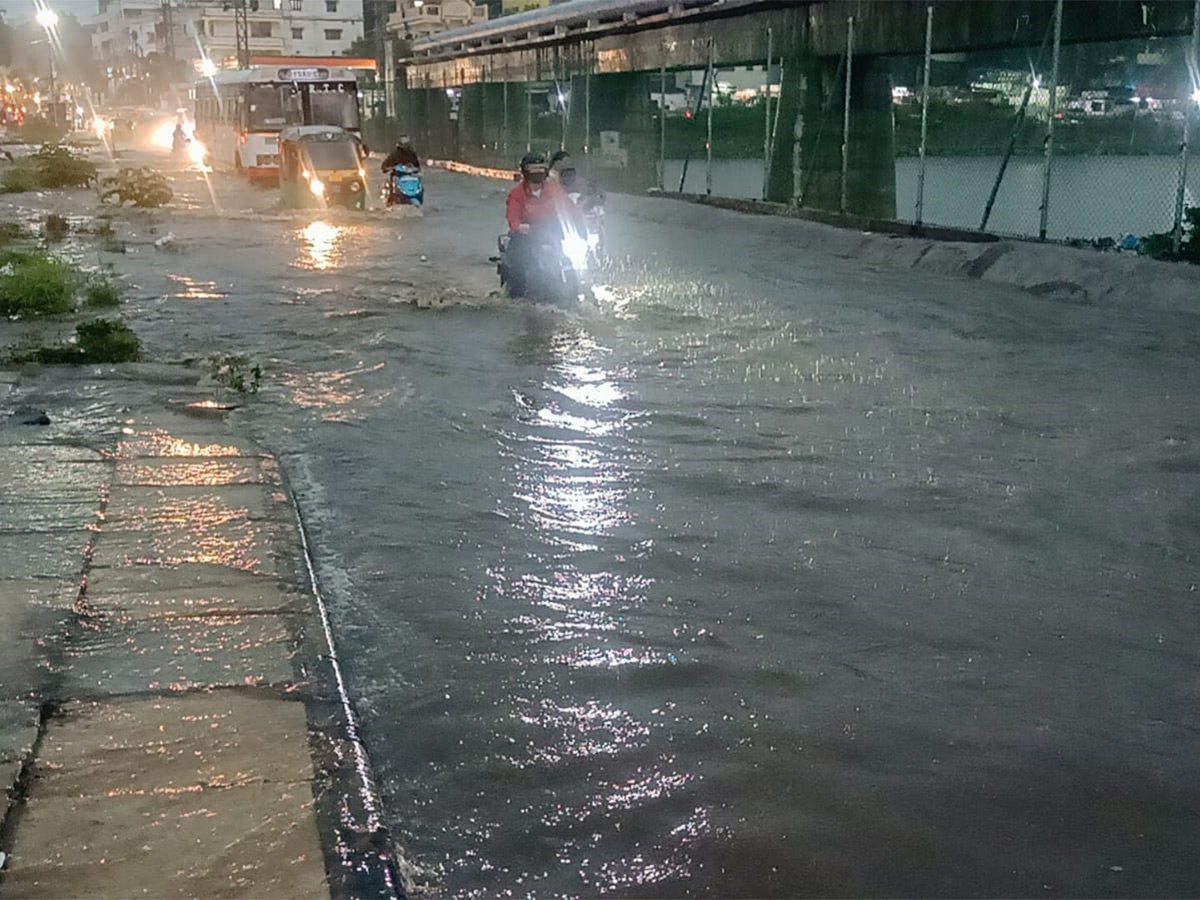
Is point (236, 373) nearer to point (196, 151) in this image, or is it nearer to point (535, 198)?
point (535, 198)

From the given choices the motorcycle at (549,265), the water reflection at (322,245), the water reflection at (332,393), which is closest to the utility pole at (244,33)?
the water reflection at (322,245)

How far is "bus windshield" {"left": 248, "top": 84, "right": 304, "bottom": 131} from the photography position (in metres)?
40.4

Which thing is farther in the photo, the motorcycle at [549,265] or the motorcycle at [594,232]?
the motorcycle at [594,232]

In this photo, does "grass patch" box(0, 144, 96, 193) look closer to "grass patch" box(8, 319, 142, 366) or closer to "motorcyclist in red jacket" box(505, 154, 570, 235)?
"motorcyclist in red jacket" box(505, 154, 570, 235)

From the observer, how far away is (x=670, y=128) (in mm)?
41844

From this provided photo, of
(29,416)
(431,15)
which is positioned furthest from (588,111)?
(431,15)

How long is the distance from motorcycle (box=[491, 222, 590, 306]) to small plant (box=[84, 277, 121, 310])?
440cm

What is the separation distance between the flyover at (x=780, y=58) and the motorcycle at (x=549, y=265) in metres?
7.65

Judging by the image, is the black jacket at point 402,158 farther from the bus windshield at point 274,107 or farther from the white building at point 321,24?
the white building at point 321,24

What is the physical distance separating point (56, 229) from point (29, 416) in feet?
54.4

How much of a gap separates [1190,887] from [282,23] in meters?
112

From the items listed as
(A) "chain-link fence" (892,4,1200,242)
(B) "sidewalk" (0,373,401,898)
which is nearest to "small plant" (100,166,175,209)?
(A) "chain-link fence" (892,4,1200,242)

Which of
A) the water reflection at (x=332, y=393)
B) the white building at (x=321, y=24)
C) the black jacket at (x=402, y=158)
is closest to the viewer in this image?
the water reflection at (x=332, y=393)

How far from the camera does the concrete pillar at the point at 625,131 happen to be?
3434cm
